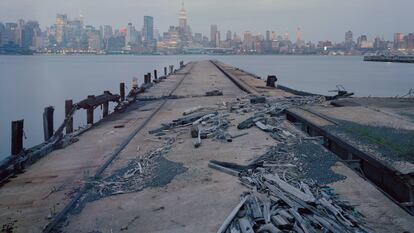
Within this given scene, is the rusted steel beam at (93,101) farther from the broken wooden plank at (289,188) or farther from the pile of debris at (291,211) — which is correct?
the pile of debris at (291,211)

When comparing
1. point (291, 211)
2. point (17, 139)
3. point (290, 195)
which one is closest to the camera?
point (291, 211)

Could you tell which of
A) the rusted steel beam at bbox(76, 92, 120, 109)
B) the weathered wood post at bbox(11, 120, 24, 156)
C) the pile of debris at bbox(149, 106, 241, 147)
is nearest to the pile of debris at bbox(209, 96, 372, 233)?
the pile of debris at bbox(149, 106, 241, 147)

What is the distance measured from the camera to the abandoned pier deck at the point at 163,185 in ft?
28.6

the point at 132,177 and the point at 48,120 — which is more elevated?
the point at 48,120

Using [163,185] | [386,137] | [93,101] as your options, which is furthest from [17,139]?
[386,137]

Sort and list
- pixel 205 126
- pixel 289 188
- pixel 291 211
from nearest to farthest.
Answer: pixel 291 211 → pixel 289 188 → pixel 205 126

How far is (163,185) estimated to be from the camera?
1090 cm

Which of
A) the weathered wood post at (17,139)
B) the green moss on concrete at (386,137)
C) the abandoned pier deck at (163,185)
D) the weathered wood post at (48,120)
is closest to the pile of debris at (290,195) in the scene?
the abandoned pier deck at (163,185)

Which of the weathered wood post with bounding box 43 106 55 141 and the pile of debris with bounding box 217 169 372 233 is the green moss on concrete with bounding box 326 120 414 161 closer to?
the pile of debris with bounding box 217 169 372 233

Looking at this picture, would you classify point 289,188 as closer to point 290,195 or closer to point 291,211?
point 290,195

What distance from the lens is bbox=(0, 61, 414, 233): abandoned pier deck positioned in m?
8.73

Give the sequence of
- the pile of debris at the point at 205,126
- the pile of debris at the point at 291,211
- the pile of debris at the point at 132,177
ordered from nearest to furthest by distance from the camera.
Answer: the pile of debris at the point at 291,211 → the pile of debris at the point at 132,177 → the pile of debris at the point at 205,126

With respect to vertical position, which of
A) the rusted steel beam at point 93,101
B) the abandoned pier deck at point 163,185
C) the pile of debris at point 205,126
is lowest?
the abandoned pier deck at point 163,185

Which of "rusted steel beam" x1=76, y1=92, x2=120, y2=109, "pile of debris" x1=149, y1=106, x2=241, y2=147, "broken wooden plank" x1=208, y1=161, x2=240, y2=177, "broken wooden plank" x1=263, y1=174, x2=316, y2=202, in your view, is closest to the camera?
"broken wooden plank" x1=263, y1=174, x2=316, y2=202
